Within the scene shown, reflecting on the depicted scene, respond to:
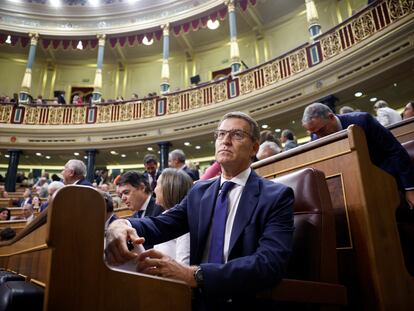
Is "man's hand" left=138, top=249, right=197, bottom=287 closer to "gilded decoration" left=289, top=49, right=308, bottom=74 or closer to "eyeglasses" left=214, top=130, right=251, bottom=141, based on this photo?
"eyeglasses" left=214, top=130, right=251, bottom=141

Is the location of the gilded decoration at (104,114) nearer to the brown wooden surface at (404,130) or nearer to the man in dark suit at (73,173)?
the man in dark suit at (73,173)

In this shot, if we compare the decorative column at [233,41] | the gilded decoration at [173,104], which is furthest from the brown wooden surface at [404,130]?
the gilded decoration at [173,104]

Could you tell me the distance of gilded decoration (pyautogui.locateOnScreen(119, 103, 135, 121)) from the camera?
9656 mm

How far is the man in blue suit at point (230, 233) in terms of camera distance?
0.93 m

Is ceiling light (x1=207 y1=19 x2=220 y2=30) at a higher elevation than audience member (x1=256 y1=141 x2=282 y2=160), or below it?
higher

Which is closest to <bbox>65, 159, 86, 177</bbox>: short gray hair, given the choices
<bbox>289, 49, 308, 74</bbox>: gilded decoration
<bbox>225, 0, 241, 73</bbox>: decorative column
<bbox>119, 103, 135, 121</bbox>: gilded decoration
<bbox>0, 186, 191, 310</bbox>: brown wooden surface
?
<bbox>0, 186, 191, 310</bbox>: brown wooden surface

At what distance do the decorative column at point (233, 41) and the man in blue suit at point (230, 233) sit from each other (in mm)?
7529

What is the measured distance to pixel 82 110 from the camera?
9984mm

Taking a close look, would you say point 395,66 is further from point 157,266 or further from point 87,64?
point 87,64

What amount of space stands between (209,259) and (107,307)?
476 millimetres

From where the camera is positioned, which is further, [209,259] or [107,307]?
[209,259]

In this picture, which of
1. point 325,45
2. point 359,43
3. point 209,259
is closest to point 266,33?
point 325,45

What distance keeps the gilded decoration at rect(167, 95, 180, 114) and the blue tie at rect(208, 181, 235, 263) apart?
800 centimetres

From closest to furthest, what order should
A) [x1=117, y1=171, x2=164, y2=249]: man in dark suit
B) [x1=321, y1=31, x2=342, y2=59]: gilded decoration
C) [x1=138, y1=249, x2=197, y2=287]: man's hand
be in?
[x1=138, y1=249, x2=197, y2=287]: man's hand → [x1=117, y1=171, x2=164, y2=249]: man in dark suit → [x1=321, y1=31, x2=342, y2=59]: gilded decoration
